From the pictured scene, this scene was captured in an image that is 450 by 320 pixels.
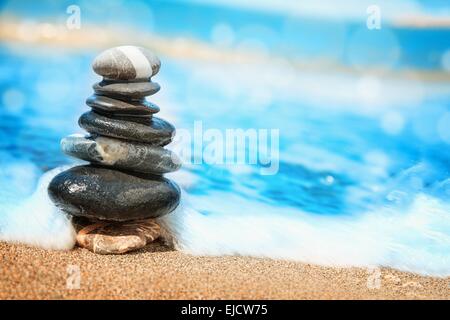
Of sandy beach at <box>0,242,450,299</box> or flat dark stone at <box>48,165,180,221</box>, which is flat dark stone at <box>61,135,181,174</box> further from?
sandy beach at <box>0,242,450,299</box>

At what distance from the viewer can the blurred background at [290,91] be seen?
6566 millimetres

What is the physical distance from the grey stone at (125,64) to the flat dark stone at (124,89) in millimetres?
42

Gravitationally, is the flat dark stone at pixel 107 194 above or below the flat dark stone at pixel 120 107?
below

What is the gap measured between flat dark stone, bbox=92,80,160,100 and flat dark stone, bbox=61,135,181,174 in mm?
318

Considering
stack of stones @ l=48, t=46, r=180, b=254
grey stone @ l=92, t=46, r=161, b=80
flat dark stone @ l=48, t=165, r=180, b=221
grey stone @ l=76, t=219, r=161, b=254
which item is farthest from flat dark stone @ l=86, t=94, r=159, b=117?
grey stone @ l=76, t=219, r=161, b=254

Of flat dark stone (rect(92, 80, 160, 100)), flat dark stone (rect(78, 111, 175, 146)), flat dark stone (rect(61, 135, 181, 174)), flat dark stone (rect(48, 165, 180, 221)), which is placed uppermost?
flat dark stone (rect(92, 80, 160, 100))

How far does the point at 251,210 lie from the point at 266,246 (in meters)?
1.17

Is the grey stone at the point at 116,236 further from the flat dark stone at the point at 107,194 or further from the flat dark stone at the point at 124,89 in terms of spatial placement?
the flat dark stone at the point at 124,89

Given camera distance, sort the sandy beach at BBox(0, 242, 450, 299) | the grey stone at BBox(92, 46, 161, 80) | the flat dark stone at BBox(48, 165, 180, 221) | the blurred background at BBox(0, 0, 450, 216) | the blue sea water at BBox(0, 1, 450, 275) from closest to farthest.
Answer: the sandy beach at BBox(0, 242, 450, 299), the flat dark stone at BBox(48, 165, 180, 221), the grey stone at BBox(92, 46, 161, 80), the blue sea water at BBox(0, 1, 450, 275), the blurred background at BBox(0, 0, 450, 216)

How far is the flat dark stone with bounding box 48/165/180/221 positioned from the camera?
3.92m

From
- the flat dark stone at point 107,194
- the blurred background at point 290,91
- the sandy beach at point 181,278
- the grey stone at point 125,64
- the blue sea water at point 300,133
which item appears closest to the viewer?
the sandy beach at point 181,278

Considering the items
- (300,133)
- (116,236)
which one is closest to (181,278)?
(116,236)

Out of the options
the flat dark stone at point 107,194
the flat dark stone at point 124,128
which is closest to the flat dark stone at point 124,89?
the flat dark stone at point 124,128
